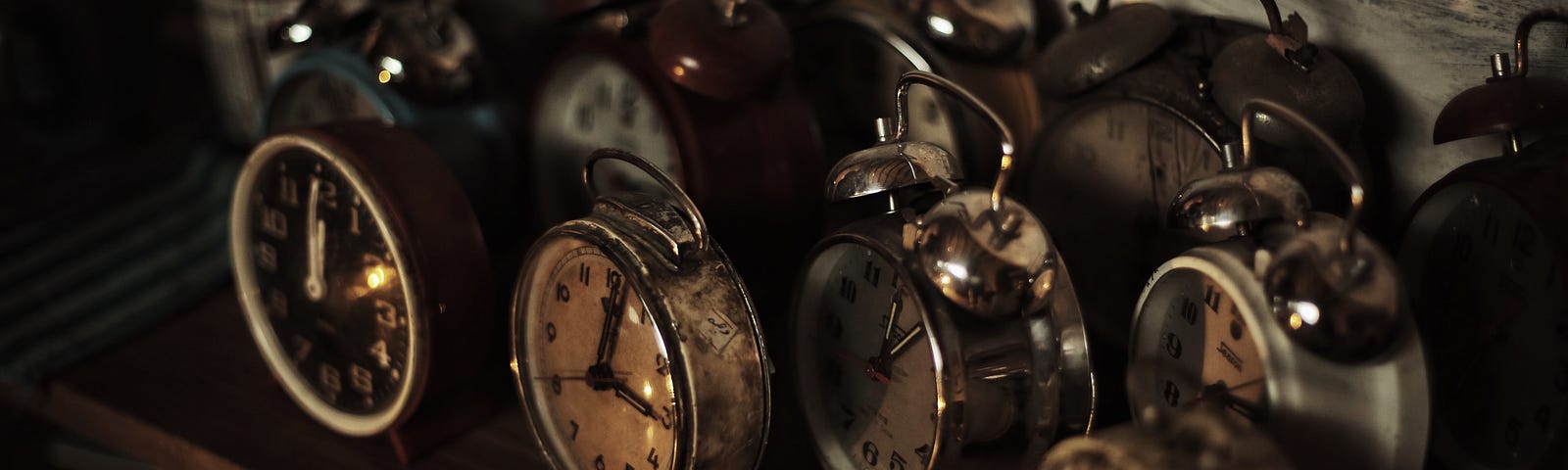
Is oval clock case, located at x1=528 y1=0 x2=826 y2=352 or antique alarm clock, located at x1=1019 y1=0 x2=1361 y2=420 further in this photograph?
oval clock case, located at x1=528 y1=0 x2=826 y2=352

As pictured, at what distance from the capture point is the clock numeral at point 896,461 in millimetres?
1027

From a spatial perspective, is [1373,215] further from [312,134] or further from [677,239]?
[312,134]

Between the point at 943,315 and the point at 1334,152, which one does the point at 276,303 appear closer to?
the point at 943,315

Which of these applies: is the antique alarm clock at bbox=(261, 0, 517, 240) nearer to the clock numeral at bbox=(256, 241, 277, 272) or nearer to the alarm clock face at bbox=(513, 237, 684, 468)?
the clock numeral at bbox=(256, 241, 277, 272)

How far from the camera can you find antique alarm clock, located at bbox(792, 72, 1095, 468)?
2.85 ft

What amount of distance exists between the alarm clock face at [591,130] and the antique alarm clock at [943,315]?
36 centimetres

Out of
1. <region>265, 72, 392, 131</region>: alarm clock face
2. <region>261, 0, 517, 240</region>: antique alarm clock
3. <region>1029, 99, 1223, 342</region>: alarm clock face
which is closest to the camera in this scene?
<region>1029, 99, 1223, 342</region>: alarm clock face

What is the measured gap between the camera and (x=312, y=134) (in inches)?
49.1

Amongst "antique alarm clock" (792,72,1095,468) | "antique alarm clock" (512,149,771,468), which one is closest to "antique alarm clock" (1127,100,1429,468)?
"antique alarm clock" (792,72,1095,468)

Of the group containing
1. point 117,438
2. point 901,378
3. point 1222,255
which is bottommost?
point 117,438

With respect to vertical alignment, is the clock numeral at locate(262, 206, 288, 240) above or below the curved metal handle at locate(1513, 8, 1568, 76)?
below

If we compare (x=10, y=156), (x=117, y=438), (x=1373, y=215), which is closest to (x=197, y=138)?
(x=10, y=156)

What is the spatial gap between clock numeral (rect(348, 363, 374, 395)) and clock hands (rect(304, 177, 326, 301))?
92 mm

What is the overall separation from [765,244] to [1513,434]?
746mm
